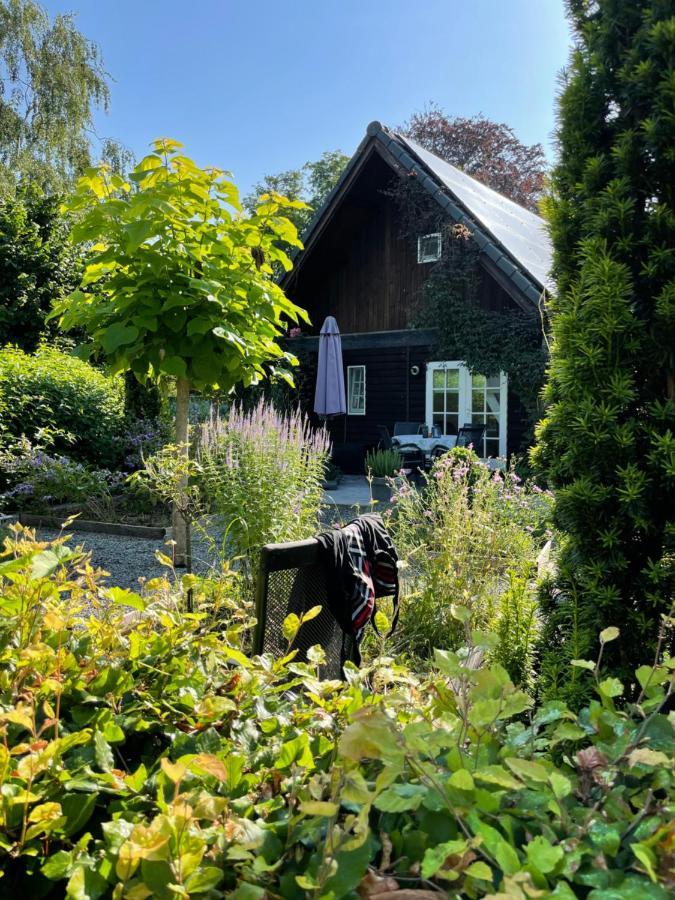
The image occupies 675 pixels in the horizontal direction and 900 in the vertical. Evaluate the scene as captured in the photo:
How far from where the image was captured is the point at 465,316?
11953 millimetres

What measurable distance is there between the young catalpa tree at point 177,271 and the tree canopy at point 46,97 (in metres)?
13.9

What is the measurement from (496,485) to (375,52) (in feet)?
56.8

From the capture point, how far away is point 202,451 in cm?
489

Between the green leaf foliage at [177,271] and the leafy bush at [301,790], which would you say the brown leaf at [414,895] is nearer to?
the leafy bush at [301,790]

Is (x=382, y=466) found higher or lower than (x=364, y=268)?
lower

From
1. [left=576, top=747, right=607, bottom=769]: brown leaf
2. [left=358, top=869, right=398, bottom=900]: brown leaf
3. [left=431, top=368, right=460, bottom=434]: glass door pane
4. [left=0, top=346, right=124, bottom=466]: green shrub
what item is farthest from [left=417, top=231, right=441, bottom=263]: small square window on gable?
[left=358, top=869, right=398, bottom=900]: brown leaf

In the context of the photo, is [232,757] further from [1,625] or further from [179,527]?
[179,527]

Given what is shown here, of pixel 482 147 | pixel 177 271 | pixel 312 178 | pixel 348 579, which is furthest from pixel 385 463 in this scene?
pixel 312 178

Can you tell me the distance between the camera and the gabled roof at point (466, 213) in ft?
33.9

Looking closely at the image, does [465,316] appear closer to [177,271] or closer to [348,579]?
[177,271]

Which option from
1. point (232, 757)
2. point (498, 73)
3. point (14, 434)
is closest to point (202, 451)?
point (232, 757)

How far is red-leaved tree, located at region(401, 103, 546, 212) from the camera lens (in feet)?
76.8

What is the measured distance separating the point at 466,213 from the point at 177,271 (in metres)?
7.96

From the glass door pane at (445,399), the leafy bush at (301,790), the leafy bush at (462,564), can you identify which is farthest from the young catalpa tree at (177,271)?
the glass door pane at (445,399)
